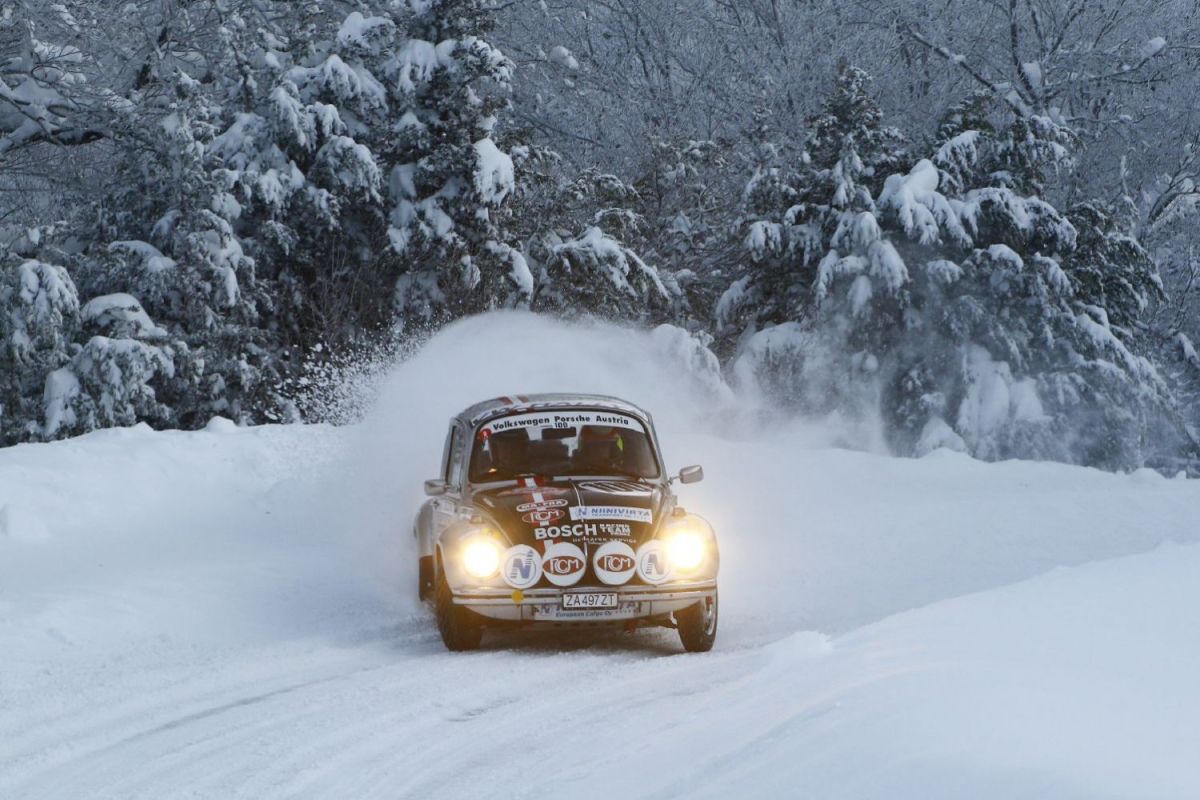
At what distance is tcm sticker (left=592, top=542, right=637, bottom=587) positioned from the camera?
838cm

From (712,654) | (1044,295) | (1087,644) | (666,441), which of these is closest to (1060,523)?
(666,441)

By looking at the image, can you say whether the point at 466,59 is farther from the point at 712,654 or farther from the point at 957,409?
the point at 712,654

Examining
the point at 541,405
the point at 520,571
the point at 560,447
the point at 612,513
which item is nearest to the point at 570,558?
the point at 520,571

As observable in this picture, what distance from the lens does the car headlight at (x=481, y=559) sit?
8.36 m

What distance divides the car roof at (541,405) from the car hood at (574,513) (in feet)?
3.14

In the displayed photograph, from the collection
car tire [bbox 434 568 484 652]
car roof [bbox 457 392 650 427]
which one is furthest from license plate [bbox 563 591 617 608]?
car roof [bbox 457 392 650 427]

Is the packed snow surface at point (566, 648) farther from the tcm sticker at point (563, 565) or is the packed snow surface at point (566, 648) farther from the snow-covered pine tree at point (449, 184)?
the snow-covered pine tree at point (449, 184)

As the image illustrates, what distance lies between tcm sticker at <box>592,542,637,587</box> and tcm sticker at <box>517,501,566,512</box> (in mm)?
444

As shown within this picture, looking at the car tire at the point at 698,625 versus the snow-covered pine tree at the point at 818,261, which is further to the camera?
the snow-covered pine tree at the point at 818,261

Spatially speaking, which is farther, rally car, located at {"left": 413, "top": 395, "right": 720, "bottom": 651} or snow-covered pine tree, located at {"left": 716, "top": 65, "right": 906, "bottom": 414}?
snow-covered pine tree, located at {"left": 716, "top": 65, "right": 906, "bottom": 414}

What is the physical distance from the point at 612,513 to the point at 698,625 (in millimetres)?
874

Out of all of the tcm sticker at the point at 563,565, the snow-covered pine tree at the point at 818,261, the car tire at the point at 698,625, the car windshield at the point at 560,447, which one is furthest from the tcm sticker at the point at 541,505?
the snow-covered pine tree at the point at 818,261

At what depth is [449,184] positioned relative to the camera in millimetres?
25703

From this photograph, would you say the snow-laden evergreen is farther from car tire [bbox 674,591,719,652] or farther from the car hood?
car tire [bbox 674,591,719,652]
